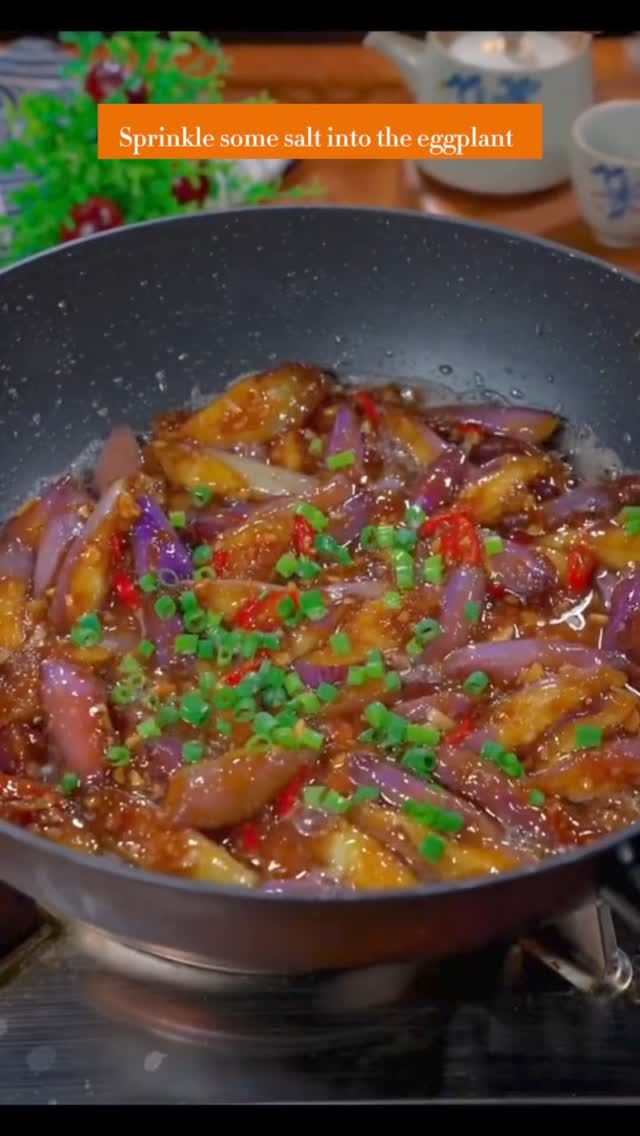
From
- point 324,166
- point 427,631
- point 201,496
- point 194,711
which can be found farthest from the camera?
point 324,166

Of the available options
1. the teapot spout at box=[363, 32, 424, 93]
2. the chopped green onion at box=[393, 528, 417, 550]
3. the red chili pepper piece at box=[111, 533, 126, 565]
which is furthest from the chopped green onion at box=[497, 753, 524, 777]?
the teapot spout at box=[363, 32, 424, 93]

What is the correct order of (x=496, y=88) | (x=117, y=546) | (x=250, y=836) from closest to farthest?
(x=250, y=836) < (x=117, y=546) < (x=496, y=88)

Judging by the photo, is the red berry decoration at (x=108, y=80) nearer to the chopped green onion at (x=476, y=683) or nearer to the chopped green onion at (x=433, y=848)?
the chopped green onion at (x=476, y=683)

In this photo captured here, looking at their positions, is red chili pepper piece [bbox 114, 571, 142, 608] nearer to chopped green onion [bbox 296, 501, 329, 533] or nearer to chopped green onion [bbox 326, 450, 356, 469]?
chopped green onion [bbox 296, 501, 329, 533]

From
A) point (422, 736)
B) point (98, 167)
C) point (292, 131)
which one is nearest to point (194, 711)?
point (422, 736)

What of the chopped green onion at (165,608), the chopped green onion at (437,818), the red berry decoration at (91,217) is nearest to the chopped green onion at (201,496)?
the chopped green onion at (165,608)

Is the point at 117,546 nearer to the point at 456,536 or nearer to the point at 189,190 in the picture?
the point at 456,536
